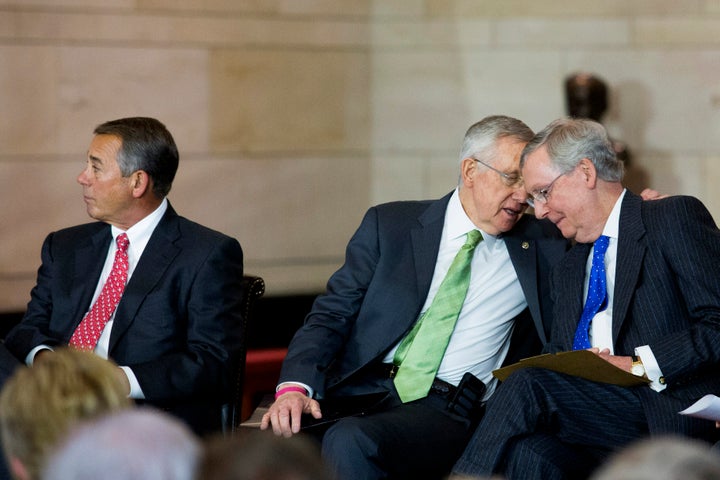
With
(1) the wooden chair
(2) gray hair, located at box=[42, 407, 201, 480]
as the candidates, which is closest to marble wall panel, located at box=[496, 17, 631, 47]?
(1) the wooden chair

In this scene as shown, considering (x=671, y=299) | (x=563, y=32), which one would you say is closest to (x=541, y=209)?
(x=671, y=299)

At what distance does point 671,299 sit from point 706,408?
1.78ft

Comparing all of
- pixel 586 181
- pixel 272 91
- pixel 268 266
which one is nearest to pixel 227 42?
pixel 272 91

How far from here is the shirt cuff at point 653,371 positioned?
11.4ft

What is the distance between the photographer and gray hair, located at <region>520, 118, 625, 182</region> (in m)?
3.83

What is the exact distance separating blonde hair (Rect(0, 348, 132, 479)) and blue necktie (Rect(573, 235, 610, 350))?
2153mm

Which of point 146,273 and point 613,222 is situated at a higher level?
point 613,222

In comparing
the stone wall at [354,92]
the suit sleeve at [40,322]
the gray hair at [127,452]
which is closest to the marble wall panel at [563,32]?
the stone wall at [354,92]

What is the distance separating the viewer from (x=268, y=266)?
21.9ft

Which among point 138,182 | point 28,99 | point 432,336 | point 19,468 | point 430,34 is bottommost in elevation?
point 432,336

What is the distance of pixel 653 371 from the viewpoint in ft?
11.4

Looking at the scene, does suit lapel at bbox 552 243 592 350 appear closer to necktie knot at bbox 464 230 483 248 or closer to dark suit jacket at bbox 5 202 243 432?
necktie knot at bbox 464 230 483 248

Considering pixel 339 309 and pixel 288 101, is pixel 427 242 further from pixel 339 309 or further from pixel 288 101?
pixel 288 101

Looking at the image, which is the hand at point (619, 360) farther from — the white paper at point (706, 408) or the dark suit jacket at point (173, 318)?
the dark suit jacket at point (173, 318)
